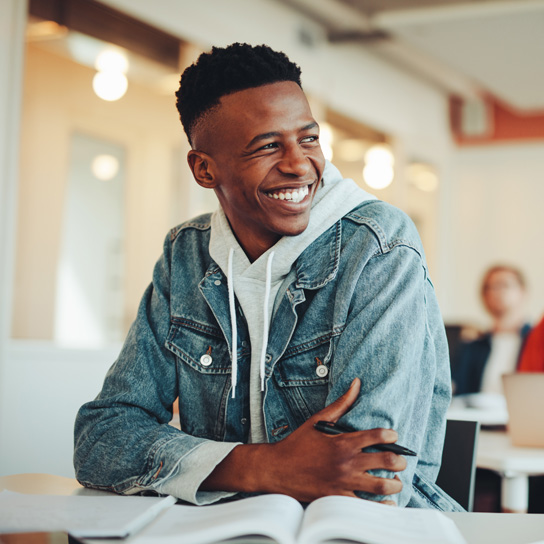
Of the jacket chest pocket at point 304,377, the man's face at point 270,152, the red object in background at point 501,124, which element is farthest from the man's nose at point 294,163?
the red object in background at point 501,124

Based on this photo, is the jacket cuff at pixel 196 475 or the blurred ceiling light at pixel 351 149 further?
the blurred ceiling light at pixel 351 149

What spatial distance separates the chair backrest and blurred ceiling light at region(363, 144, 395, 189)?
5.34 m

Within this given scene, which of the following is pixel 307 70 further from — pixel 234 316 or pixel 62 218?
pixel 234 316

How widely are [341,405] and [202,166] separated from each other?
57cm

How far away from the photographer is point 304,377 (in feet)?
4.28

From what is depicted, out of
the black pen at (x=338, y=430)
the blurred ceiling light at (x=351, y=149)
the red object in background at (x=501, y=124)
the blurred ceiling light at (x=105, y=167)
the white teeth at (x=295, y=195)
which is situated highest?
the red object in background at (x=501, y=124)

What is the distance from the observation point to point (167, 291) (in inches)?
58.6

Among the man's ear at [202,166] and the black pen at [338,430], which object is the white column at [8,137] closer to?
the man's ear at [202,166]

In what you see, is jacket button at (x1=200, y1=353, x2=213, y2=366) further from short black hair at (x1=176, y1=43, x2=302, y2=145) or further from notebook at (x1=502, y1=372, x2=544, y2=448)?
notebook at (x1=502, y1=372, x2=544, y2=448)

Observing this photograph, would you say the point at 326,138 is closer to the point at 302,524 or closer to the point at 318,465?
the point at 318,465

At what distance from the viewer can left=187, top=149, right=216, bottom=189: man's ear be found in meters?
1.46

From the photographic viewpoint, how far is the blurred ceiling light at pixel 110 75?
4355mm

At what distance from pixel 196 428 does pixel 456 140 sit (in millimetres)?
7320

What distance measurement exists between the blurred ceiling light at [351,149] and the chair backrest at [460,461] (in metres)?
5.02
